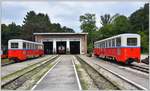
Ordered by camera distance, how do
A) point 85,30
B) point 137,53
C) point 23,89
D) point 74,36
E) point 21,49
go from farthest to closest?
point 85,30, point 74,36, point 21,49, point 137,53, point 23,89

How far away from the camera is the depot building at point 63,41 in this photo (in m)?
77.8

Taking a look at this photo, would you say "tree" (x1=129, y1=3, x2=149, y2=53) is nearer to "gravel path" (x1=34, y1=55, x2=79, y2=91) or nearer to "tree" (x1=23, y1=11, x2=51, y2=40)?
"tree" (x1=23, y1=11, x2=51, y2=40)

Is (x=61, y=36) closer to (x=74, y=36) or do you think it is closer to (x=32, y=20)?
(x=74, y=36)

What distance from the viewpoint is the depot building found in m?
77.8

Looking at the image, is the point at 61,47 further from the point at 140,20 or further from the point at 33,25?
the point at 140,20

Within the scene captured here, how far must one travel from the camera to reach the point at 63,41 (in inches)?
3157

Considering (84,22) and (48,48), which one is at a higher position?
(84,22)

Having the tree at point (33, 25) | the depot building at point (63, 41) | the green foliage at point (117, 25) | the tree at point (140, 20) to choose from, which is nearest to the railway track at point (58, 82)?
the depot building at point (63, 41)

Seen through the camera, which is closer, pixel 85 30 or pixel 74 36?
pixel 74 36

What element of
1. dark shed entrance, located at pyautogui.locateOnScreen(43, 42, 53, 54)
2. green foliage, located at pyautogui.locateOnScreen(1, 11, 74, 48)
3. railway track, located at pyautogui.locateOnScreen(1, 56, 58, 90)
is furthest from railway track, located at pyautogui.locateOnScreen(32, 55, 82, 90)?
dark shed entrance, located at pyautogui.locateOnScreen(43, 42, 53, 54)

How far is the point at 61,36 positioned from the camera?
78.9 metres

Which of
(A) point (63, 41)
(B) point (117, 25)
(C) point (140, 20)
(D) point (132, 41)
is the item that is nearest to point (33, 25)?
(B) point (117, 25)

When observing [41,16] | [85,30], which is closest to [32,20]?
[41,16]

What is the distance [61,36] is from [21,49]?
4009cm
